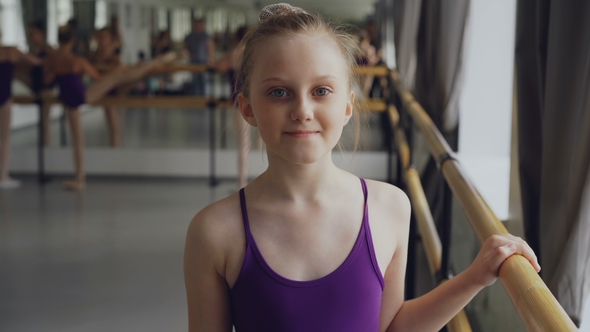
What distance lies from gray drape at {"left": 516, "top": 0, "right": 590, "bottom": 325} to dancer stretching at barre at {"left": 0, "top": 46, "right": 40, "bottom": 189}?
6039 millimetres

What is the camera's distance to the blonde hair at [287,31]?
124 centimetres

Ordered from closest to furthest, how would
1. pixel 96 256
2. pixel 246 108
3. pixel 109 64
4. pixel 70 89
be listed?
pixel 246 108
pixel 96 256
pixel 70 89
pixel 109 64

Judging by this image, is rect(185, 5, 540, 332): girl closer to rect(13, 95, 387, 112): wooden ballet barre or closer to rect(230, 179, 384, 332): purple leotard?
rect(230, 179, 384, 332): purple leotard

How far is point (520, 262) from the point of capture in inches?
40.0

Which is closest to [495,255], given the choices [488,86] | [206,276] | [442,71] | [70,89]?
[206,276]

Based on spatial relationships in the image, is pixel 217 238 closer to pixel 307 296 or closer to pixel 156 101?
pixel 307 296

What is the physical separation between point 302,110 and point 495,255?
0.39 m

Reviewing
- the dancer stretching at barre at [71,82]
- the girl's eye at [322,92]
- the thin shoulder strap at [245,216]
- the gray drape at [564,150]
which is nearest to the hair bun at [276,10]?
the girl's eye at [322,92]

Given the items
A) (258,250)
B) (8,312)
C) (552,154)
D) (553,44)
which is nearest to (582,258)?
(552,154)

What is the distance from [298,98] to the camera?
1.15m

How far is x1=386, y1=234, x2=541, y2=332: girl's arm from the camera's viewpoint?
1.08m

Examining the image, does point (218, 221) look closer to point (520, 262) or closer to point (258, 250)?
point (258, 250)

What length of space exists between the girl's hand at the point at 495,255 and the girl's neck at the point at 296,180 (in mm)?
315

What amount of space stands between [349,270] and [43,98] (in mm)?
6568
